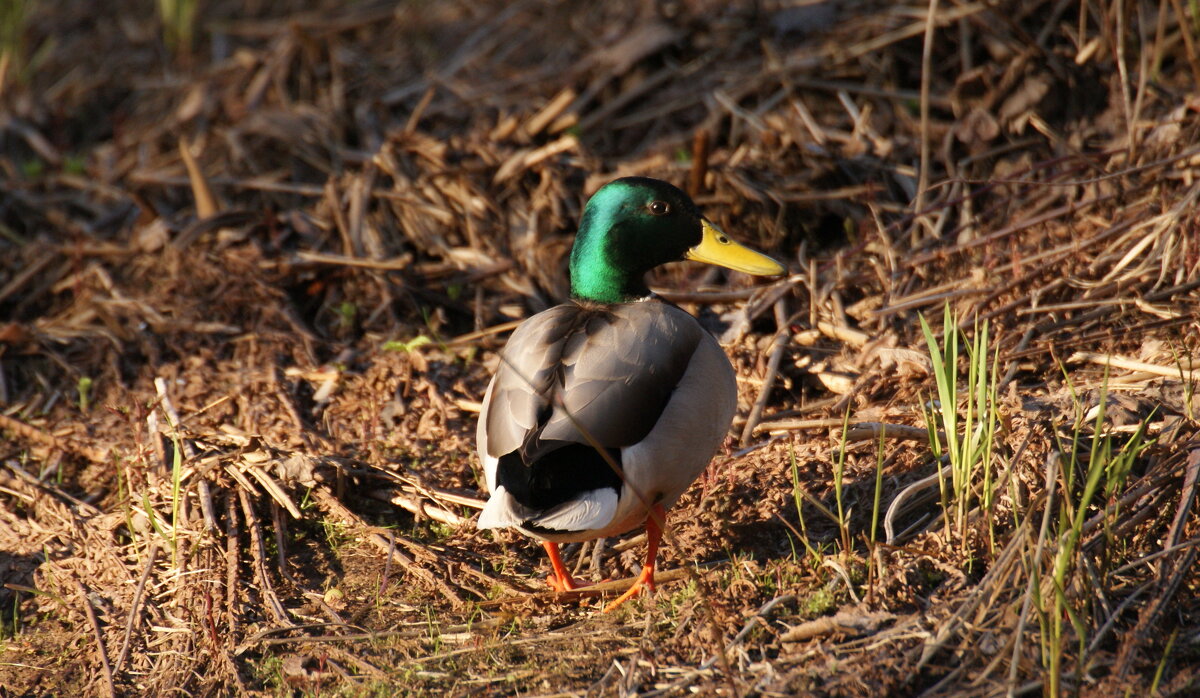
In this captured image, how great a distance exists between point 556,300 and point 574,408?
7.24 ft

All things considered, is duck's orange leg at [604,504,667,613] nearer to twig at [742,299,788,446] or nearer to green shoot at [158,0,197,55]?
twig at [742,299,788,446]

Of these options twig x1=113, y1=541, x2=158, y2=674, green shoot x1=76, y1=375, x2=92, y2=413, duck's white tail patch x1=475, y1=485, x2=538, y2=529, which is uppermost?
duck's white tail patch x1=475, y1=485, x2=538, y2=529

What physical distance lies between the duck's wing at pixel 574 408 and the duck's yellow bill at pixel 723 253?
23.1 inches

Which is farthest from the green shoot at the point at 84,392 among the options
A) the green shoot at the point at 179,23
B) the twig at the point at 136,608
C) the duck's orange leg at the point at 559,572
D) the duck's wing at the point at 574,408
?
the green shoot at the point at 179,23

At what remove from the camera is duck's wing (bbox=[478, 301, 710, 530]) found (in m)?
2.97

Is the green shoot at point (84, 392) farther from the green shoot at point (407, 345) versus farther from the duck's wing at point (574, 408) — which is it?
the duck's wing at point (574, 408)

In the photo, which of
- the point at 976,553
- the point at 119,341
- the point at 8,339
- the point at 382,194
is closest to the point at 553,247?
the point at 382,194

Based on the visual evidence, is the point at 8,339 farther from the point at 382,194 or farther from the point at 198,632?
the point at 198,632

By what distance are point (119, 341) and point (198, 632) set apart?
221 cm

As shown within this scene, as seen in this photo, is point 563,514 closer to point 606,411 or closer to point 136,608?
point 606,411

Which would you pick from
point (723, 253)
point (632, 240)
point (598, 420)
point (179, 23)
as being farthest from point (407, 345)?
point (179, 23)

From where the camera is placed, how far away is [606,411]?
3.08m

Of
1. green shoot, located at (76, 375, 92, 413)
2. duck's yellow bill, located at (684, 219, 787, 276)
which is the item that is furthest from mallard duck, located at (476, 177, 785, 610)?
green shoot, located at (76, 375, 92, 413)

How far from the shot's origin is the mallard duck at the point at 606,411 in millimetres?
2980
